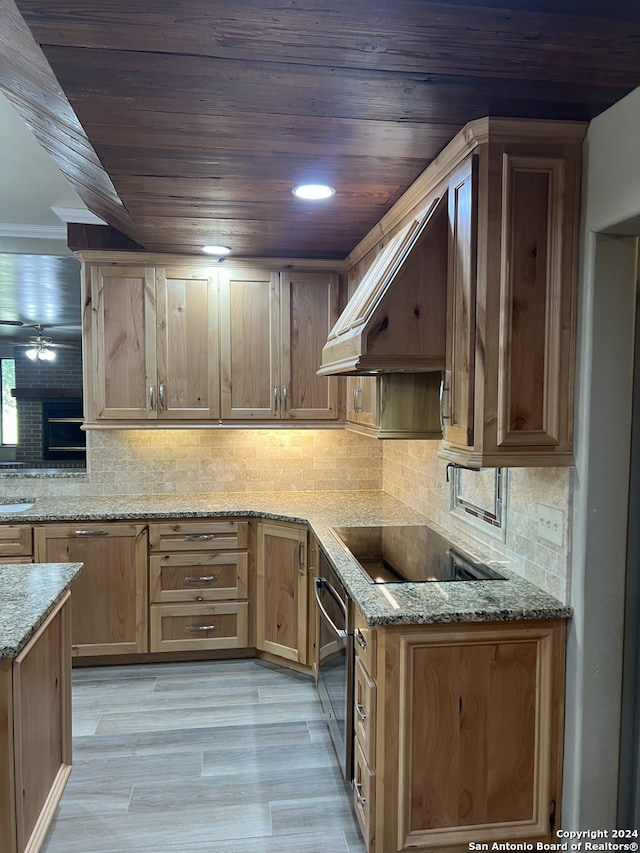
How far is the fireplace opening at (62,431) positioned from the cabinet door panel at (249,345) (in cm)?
155

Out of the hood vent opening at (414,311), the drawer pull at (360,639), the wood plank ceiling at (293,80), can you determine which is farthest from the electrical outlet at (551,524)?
the wood plank ceiling at (293,80)

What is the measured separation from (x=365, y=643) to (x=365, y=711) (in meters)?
0.24

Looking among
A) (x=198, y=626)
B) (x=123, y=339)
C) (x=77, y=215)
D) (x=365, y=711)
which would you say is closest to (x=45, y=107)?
(x=123, y=339)

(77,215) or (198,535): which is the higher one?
(77,215)

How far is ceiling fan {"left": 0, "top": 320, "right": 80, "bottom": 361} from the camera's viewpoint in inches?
215

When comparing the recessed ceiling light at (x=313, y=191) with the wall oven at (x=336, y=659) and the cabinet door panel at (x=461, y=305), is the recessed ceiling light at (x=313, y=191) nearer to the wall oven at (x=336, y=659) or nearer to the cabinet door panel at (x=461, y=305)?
the cabinet door panel at (x=461, y=305)

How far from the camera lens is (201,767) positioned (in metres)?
2.43

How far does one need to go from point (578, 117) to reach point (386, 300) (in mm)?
797

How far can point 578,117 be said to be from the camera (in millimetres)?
1747

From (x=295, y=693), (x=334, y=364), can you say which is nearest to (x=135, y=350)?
(x=334, y=364)

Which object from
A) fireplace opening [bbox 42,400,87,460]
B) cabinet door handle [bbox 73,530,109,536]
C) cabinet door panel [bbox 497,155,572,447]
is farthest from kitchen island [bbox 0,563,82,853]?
fireplace opening [bbox 42,400,87,460]

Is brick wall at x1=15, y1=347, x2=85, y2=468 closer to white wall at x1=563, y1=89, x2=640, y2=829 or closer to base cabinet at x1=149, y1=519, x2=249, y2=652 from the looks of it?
base cabinet at x1=149, y1=519, x2=249, y2=652

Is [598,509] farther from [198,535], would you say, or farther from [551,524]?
[198,535]

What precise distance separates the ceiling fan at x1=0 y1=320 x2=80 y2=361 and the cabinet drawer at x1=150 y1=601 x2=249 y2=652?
3.13m
